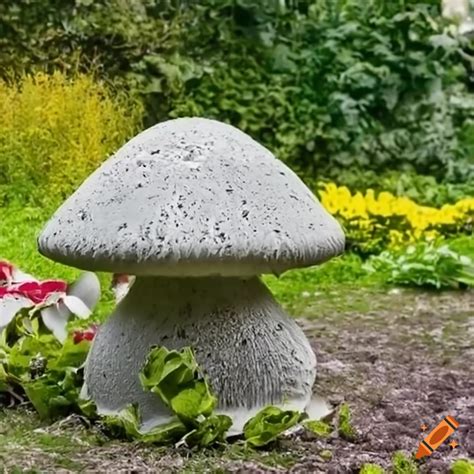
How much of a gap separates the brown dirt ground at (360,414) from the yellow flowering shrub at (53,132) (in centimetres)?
355

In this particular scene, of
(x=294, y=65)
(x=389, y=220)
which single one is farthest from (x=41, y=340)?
(x=294, y=65)

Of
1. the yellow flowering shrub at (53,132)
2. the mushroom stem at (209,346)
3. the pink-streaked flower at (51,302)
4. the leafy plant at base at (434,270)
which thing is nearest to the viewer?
the mushroom stem at (209,346)

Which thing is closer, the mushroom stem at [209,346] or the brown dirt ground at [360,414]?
the brown dirt ground at [360,414]

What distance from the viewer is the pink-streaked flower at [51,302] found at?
10.1 feet

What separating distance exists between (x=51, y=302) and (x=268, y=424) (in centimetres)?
91

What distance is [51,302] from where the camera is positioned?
3.09 meters

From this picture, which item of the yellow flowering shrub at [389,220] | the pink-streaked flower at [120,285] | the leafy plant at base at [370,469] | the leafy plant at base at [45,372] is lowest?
the yellow flowering shrub at [389,220]

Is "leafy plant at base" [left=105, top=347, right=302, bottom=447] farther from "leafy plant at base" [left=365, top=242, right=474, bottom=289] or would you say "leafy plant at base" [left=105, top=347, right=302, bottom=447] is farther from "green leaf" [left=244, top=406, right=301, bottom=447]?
"leafy plant at base" [left=365, top=242, right=474, bottom=289]

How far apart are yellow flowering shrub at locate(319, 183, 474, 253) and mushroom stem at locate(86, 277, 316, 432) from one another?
4105 mm

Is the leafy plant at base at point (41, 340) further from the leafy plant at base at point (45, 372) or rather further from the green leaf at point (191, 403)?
the green leaf at point (191, 403)

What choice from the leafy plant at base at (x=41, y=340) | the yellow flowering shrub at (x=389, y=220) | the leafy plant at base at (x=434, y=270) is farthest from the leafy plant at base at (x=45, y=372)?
the yellow flowering shrub at (x=389, y=220)

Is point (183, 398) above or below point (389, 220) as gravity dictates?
above

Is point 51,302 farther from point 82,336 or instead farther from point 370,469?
point 370,469

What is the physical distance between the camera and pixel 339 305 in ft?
16.1
